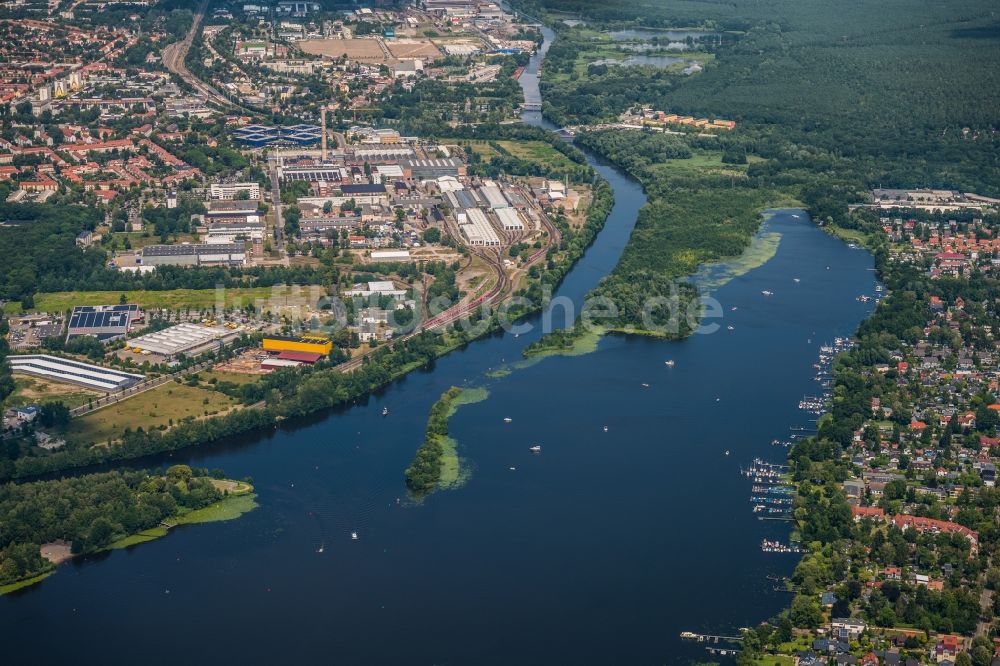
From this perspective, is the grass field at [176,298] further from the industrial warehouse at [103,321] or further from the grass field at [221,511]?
the grass field at [221,511]

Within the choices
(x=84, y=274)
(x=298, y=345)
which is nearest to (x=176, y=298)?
(x=84, y=274)

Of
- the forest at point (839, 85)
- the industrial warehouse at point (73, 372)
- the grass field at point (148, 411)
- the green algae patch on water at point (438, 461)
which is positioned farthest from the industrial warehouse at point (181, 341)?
the forest at point (839, 85)

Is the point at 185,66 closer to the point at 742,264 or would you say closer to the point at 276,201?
the point at 276,201

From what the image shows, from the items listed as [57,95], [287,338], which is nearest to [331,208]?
[287,338]

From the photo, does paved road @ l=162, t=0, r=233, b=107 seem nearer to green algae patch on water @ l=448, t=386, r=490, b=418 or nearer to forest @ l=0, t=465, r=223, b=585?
green algae patch on water @ l=448, t=386, r=490, b=418

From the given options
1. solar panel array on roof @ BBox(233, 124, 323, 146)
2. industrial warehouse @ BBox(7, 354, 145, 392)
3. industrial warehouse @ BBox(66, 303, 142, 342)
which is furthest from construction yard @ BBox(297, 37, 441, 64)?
industrial warehouse @ BBox(7, 354, 145, 392)
